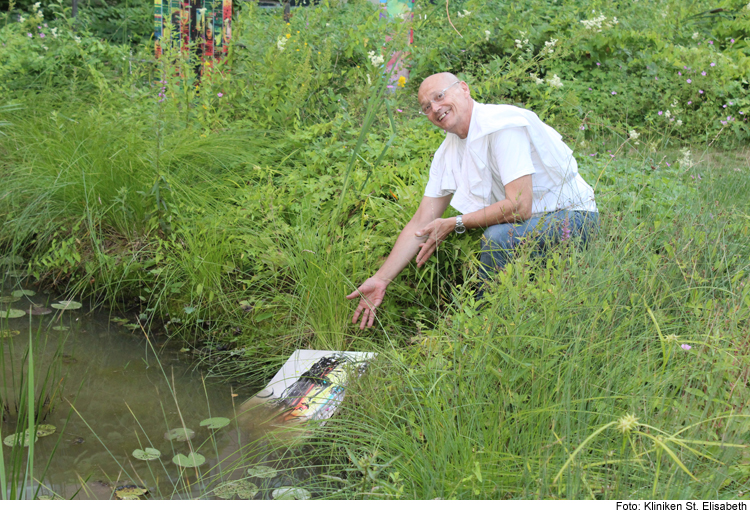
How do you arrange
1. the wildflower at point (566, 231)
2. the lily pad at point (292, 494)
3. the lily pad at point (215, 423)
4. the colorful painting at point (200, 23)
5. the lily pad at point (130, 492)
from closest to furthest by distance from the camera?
1. the lily pad at point (292, 494)
2. the lily pad at point (130, 492)
3. the wildflower at point (566, 231)
4. the lily pad at point (215, 423)
5. the colorful painting at point (200, 23)

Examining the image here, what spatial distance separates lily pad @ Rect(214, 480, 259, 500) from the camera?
220cm

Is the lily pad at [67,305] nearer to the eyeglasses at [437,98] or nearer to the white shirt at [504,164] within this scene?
the white shirt at [504,164]

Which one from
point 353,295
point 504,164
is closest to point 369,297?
point 353,295

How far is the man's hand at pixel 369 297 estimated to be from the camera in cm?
291

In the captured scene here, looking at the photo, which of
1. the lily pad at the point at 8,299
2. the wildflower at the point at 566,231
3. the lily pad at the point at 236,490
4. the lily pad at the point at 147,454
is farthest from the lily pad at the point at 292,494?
the lily pad at the point at 8,299

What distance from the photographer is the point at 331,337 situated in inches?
122

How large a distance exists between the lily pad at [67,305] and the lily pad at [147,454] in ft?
4.82

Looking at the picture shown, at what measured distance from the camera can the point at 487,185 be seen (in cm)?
305

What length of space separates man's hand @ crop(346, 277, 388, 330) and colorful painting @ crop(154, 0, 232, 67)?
3.57 m

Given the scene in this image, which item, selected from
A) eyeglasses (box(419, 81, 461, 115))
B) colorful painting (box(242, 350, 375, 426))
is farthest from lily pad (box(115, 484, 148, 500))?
eyeglasses (box(419, 81, 461, 115))

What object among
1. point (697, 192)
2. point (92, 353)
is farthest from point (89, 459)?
point (697, 192)

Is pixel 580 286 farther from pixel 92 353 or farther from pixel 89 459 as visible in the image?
pixel 92 353

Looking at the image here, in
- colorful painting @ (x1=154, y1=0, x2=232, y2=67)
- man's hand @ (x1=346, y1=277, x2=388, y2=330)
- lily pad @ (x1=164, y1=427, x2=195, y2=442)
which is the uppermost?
colorful painting @ (x1=154, y1=0, x2=232, y2=67)

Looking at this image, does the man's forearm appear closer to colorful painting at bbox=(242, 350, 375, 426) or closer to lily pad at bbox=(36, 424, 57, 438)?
colorful painting at bbox=(242, 350, 375, 426)
